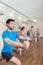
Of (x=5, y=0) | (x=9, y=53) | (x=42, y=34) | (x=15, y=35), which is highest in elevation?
(x=5, y=0)

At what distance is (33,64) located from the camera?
646 cm

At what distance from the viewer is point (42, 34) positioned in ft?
78.4

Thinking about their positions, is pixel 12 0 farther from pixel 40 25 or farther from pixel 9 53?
pixel 40 25

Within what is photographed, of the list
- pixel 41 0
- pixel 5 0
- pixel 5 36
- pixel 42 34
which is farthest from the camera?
pixel 42 34

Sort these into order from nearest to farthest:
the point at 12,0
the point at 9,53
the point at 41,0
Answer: the point at 9,53
the point at 12,0
the point at 41,0

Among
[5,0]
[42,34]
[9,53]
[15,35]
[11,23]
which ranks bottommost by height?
[42,34]

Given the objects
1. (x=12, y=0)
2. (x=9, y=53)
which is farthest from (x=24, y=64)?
(x=12, y=0)

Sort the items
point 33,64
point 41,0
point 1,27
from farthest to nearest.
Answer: point 41,0
point 1,27
point 33,64

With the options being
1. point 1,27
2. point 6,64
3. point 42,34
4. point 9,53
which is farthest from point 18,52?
point 42,34

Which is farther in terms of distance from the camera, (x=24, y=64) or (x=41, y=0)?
(x=41, y=0)

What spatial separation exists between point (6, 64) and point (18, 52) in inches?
114

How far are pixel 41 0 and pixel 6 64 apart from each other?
6.98 m

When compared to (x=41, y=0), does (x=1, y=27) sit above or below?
below

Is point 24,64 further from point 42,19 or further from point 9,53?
point 42,19
